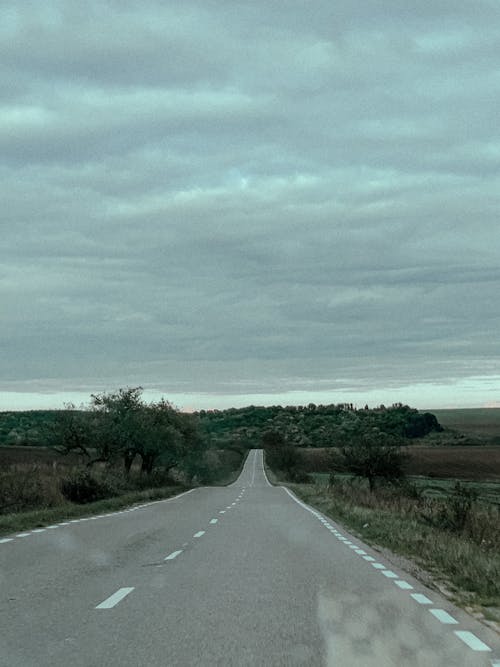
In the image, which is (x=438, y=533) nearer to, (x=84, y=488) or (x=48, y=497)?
(x=48, y=497)

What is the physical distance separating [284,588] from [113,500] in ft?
79.7

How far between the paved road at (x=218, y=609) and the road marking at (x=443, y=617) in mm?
11

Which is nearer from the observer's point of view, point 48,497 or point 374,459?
point 48,497

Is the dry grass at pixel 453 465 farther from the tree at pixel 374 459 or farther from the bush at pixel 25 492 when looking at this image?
the bush at pixel 25 492

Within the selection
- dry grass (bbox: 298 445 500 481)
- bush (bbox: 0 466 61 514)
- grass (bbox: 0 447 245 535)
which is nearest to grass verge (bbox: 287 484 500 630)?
grass (bbox: 0 447 245 535)

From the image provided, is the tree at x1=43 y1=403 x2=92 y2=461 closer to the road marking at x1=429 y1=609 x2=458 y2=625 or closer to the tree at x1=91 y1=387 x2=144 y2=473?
the tree at x1=91 y1=387 x2=144 y2=473

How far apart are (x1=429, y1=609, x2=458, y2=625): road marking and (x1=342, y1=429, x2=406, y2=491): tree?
49.0 m

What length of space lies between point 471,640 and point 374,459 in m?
51.4

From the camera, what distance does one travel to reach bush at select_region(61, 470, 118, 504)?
32775mm

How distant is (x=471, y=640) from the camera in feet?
27.0

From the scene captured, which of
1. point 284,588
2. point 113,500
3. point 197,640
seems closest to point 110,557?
point 284,588

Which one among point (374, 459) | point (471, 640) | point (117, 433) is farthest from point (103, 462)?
point (471, 640)

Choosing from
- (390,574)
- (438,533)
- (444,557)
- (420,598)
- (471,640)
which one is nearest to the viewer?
(471,640)

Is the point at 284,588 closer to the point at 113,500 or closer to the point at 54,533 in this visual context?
the point at 54,533
